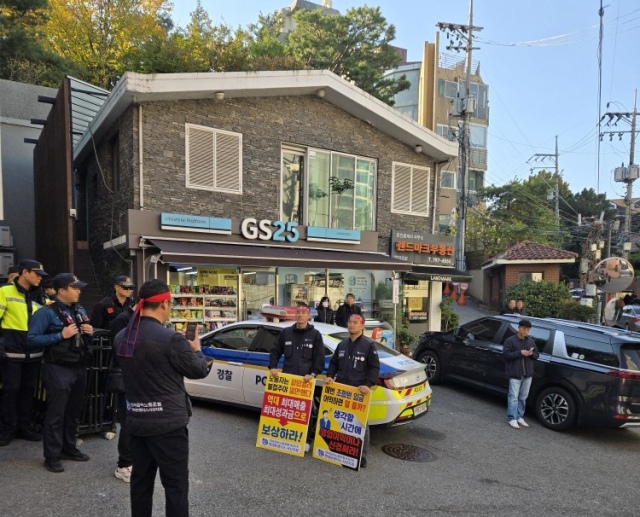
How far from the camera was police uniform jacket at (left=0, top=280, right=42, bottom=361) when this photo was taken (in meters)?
4.79

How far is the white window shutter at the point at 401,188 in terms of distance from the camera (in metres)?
14.5

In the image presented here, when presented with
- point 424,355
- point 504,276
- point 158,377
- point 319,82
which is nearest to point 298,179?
point 319,82

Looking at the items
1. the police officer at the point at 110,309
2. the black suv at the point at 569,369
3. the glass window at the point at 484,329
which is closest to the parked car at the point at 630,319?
the glass window at the point at 484,329

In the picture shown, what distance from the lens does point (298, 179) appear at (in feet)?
42.2

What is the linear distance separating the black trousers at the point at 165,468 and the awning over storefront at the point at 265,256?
683 centimetres

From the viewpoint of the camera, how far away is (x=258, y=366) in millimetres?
6246

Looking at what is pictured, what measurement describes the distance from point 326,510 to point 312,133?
1058cm

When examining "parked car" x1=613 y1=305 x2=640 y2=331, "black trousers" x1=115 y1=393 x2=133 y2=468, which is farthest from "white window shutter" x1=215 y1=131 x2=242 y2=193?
"parked car" x1=613 y1=305 x2=640 y2=331

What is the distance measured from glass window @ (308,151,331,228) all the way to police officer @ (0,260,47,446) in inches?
344

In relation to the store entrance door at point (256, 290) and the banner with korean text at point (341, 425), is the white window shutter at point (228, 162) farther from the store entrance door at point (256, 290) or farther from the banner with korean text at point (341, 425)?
the banner with korean text at point (341, 425)

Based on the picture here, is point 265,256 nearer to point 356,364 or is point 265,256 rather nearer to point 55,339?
point 356,364

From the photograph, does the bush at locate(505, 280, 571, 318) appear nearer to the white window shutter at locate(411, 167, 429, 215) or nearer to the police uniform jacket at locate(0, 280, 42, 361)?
the white window shutter at locate(411, 167, 429, 215)

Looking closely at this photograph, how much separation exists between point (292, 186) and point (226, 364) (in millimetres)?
7210

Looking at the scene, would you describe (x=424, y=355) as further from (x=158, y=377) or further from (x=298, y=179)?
(x=158, y=377)
